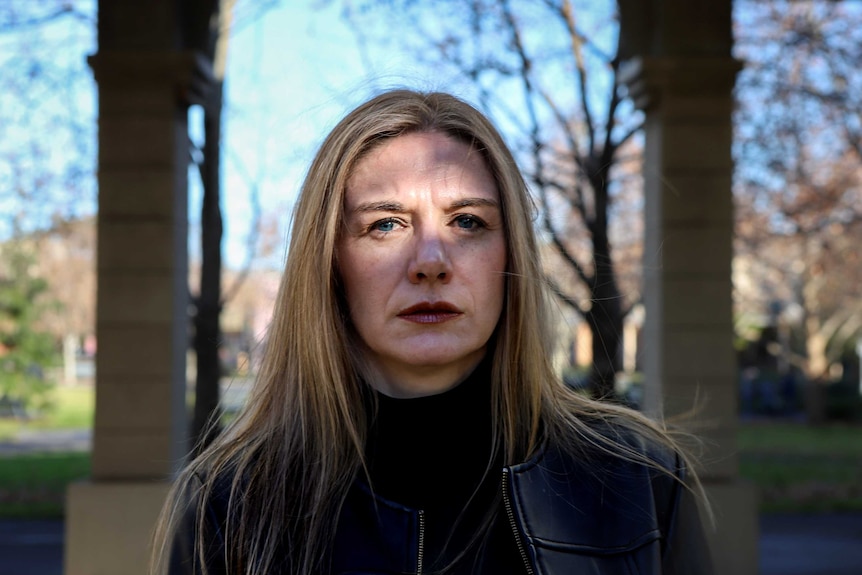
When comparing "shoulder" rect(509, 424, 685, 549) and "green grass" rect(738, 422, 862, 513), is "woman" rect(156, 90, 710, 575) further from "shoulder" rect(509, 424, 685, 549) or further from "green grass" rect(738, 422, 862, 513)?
"green grass" rect(738, 422, 862, 513)

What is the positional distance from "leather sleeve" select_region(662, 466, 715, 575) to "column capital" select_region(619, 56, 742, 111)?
212 inches

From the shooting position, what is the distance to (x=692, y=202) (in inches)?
266

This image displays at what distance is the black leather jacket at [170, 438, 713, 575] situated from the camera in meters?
1.63

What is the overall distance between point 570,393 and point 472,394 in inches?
10.0

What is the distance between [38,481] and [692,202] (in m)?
11.7

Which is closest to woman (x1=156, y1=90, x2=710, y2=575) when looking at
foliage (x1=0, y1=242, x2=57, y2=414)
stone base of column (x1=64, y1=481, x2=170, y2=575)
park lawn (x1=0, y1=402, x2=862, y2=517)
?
stone base of column (x1=64, y1=481, x2=170, y2=575)

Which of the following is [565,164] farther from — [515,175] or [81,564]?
[515,175]

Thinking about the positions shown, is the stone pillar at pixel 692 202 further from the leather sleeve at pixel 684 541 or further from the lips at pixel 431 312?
the lips at pixel 431 312

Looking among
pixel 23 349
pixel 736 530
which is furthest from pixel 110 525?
pixel 23 349

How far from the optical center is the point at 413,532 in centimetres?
168

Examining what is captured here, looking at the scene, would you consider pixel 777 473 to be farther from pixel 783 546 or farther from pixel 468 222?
pixel 468 222

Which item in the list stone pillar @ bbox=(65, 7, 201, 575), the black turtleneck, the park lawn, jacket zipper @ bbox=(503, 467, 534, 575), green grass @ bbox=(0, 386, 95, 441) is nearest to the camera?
jacket zipper @ bbox=(503, 467, 534, 575)

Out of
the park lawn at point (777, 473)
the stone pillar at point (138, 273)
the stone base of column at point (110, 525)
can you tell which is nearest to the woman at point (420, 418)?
the stone base of column at point (110, 525)

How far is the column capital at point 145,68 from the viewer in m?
6.65
